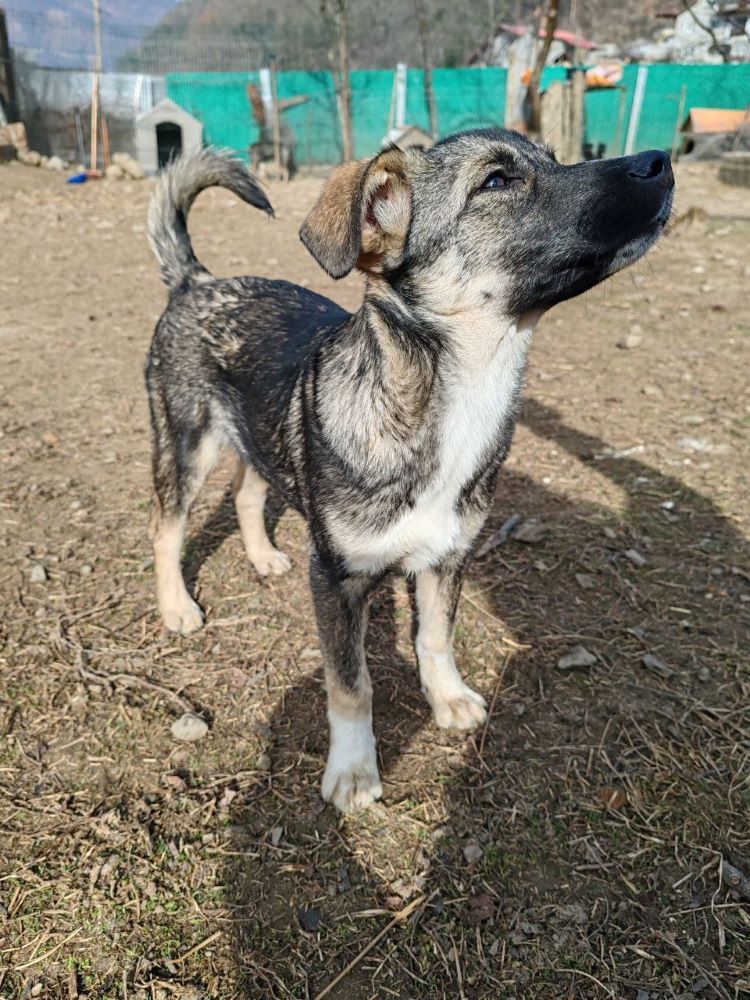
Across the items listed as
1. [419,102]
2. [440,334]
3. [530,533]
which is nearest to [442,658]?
[530,533]

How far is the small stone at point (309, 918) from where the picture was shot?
2273mm

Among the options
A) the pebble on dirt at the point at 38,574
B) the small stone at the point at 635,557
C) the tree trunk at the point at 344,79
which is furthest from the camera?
the tree trunk at the point at 344,79

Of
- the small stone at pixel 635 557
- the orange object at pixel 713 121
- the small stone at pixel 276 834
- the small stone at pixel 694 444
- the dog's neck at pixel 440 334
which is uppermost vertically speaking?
the orange object at pixel 713 121

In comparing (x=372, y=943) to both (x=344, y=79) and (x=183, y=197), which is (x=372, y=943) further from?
(x=344, y=79)

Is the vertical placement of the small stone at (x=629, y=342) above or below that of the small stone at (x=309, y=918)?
above

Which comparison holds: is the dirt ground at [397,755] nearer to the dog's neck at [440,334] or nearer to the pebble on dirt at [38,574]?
the pebble on dirt at [38,574]

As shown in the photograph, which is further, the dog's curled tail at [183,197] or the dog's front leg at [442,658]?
the dog's curled tail at [183,197]

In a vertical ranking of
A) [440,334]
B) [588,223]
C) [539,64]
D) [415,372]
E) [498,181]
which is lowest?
[415,372]

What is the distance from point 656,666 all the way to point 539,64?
11.1 meters

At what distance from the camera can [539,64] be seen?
1112cm

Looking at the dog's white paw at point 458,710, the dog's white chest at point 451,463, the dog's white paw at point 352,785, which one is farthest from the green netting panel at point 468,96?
the dog's white paw at point 352,785

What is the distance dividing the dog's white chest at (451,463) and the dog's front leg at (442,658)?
0.39m

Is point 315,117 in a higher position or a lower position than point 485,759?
higher

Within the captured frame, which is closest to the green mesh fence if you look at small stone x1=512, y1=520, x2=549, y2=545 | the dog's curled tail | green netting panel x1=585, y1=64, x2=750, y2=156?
green netting panel x1=585, y1=64, x2=750, y2=156
